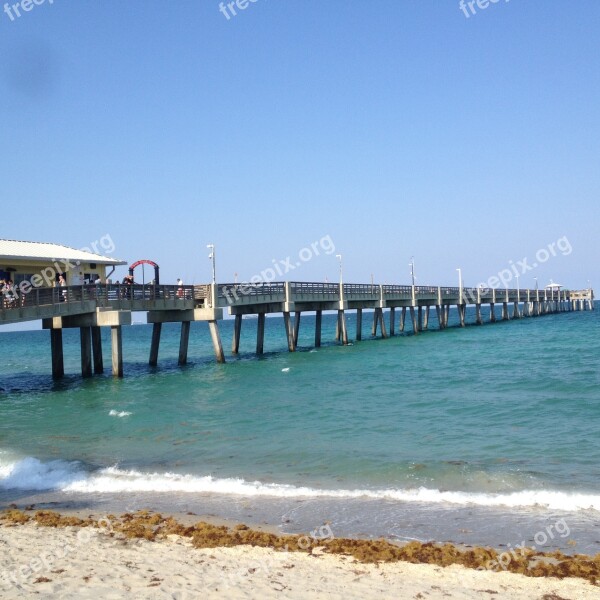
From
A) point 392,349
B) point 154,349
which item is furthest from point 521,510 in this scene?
point 392,349

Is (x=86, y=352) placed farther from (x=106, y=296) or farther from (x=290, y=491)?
(x=290, y=491)

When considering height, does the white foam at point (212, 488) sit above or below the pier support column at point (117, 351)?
below

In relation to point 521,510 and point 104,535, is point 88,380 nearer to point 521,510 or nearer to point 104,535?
point 104,535

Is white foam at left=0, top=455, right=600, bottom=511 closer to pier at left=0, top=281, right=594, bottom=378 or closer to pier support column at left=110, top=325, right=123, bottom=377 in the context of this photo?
pier at left=0, top=281, right=594, bottom=378

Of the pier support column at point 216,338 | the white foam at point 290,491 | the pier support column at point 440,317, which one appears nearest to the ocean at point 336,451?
the white foam at point 290,491

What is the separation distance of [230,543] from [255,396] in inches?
566

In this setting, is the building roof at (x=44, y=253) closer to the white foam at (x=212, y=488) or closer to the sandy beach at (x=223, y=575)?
the white foam at (x=212, y=488)

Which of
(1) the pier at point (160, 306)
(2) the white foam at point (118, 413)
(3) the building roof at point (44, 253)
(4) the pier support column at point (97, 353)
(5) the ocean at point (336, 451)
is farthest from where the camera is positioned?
(4) the pier support column at point (97, 353)

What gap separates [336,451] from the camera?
14.1m

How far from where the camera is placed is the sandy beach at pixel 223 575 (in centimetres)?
693

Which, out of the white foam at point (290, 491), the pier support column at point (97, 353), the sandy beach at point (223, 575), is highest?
the pier support column at point (97, 353)

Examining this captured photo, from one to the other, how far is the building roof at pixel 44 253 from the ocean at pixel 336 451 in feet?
18.4

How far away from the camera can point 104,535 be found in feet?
29.9

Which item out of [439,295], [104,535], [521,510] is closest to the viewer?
[104,535]
